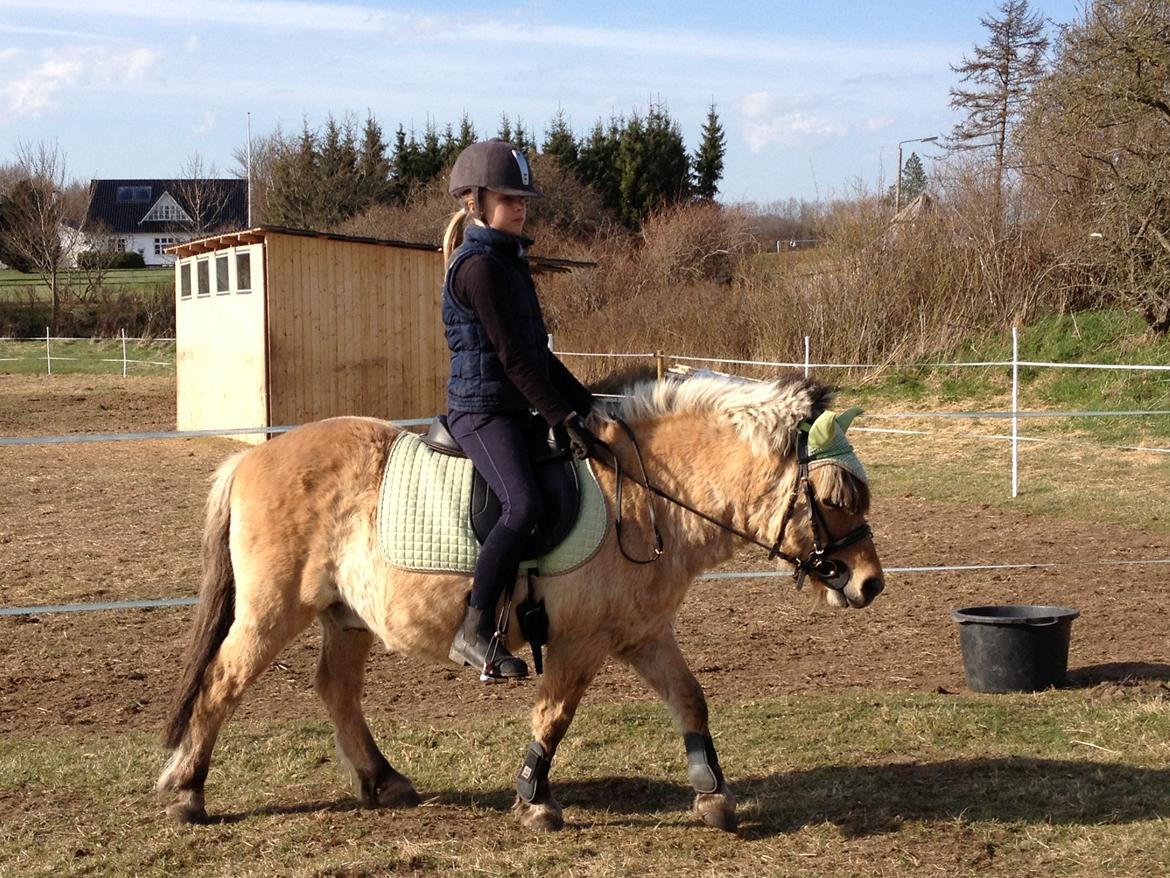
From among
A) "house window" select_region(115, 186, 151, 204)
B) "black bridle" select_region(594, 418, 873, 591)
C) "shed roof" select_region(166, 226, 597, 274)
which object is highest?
"house window" select_region(115, 186, 151, 204)

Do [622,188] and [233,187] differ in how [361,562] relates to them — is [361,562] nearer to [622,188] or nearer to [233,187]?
[622,188]

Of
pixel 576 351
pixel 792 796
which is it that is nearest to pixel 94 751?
pixel 792 796

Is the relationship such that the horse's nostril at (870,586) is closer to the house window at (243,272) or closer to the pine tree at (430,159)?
the house window at (243,272)

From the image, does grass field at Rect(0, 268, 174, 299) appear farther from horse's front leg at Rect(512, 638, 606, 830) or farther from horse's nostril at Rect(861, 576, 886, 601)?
horse's nostril at Rect(861, 576, 886, 601)

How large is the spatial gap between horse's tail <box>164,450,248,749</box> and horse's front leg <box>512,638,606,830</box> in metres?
1.34

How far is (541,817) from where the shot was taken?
4.29 meters

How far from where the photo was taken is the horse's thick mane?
426 centimetres

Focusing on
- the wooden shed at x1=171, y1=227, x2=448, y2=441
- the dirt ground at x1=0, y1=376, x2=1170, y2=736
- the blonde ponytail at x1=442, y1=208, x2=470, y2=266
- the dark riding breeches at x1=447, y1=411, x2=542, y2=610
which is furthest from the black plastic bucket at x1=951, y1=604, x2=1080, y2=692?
the wooden shed at x1=171, y1=227, x2=448, y2=441

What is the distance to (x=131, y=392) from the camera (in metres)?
26.4

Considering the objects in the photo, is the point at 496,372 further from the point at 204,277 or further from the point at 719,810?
the point at 204,277

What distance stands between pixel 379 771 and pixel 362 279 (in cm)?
1555

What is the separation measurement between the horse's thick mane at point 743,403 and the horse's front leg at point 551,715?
922 millimetres

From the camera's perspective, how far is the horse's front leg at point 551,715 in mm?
4195

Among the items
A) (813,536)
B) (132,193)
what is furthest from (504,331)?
(132,193)
